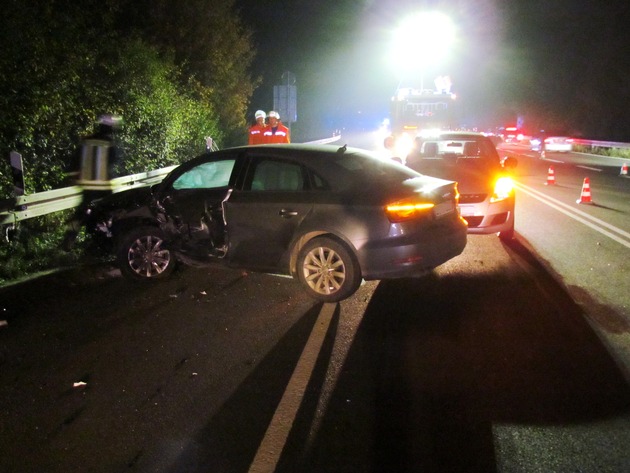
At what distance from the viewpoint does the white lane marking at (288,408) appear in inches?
141

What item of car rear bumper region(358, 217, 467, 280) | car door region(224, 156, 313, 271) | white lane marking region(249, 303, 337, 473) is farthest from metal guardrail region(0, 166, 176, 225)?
car rear bumper region(358, 217, 467, 280)

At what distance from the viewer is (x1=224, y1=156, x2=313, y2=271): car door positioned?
21.8 ft

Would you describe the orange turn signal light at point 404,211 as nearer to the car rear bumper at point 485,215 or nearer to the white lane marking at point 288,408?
the white lane marking at point 288,408

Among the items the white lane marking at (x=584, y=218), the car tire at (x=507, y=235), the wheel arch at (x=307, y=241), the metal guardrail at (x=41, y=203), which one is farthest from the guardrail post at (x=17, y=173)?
the white lane marking at (x=584, y=218)

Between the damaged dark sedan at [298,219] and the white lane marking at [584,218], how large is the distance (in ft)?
13.5

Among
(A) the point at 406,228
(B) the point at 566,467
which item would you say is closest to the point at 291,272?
(A) the point at 406,228

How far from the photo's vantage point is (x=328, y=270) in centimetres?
648

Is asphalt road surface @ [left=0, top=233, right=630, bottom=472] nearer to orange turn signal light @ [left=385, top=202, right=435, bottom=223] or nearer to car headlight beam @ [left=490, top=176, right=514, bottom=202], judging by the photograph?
orange turn signal light @ [left=385, top=202, right=435, bottom=223]

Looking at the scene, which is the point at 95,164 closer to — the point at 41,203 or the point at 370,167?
the point at 41,203

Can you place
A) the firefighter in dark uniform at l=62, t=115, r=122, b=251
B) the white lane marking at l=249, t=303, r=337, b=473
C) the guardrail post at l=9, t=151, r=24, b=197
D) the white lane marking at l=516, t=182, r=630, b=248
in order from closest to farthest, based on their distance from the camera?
the white lane marking at l=249, t=303, r=337, b=473, the guardrail post at l=9, t=151, r=24, b=197, the firefighter in dark uniform at l=62, t=115, r=122, b=251, the white lane marking at l=516, t=182, r=630, b=248

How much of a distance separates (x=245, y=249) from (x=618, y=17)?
61.9m

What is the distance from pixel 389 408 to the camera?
4.20 meters

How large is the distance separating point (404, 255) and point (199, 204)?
238 centimetres

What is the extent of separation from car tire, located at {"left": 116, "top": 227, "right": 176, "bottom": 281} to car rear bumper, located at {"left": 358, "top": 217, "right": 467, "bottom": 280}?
256 cm
